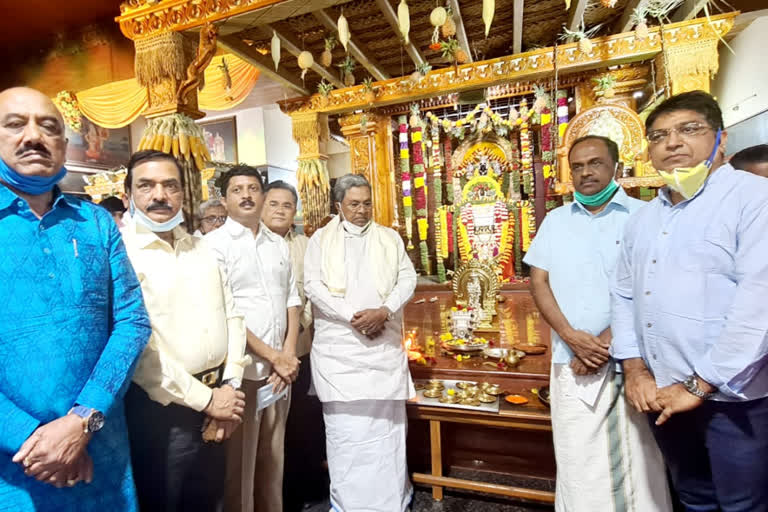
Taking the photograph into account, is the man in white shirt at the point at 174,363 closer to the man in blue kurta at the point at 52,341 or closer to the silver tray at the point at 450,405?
the man in blue kurta at the point at 52,341

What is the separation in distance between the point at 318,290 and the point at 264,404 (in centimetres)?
65

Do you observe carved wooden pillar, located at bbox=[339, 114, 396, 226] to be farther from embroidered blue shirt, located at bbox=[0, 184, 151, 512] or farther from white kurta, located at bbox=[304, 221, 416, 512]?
embroidered blue shirt, located at bbox=[0, 184, 151, 512]

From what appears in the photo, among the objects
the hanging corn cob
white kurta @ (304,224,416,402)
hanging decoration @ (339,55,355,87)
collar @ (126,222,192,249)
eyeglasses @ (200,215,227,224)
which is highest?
hanging decoration @ (339,55,355,87)

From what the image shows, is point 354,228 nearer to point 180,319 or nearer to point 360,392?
point 360,392

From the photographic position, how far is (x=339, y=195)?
235cm

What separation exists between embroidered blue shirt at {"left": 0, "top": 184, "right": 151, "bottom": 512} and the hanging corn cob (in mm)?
4672

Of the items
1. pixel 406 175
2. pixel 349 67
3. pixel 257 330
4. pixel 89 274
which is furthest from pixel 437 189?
pixel 89 274

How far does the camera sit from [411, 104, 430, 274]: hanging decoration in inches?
320

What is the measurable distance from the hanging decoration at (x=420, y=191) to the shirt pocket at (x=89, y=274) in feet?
24.0

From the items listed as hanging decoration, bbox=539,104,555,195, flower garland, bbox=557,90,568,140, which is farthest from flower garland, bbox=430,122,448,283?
flower garland, bbox=557,90,568,140

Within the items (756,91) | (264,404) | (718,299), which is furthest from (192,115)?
(756,91)

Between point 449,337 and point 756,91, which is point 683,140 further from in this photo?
point 756,91

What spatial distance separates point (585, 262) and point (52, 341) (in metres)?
2.00

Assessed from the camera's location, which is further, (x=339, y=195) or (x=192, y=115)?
(x=192, y=115)
